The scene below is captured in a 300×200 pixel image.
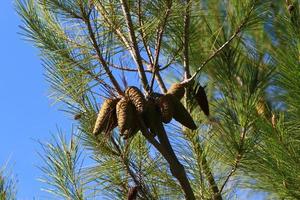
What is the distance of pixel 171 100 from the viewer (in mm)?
1354

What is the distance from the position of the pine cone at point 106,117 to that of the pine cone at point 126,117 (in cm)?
4

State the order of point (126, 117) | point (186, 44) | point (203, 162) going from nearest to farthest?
point (126, 117), point (186, 44), point (203, 162)

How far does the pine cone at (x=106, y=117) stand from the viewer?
134cm

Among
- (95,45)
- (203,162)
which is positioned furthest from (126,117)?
(203,162)

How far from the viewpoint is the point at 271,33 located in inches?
89.9

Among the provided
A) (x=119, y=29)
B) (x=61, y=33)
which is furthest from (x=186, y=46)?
(x=61, y=33)

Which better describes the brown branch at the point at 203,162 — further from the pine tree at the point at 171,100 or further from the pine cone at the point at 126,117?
the pine cone at the point at 126,117

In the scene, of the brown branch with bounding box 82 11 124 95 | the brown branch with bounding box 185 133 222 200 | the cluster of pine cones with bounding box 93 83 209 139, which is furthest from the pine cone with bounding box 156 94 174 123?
the brown branch with bounding box 185 133 222 200

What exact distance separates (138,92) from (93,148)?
1.71ft

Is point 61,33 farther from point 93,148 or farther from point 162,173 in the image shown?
point 162,173

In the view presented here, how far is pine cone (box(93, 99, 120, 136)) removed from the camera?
134 centimetres

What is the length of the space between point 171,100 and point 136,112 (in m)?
0.08

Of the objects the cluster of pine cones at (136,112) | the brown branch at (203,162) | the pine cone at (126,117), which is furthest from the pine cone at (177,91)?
the brown branch at (203,162)

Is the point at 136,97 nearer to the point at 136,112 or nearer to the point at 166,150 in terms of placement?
the point at 136,112
